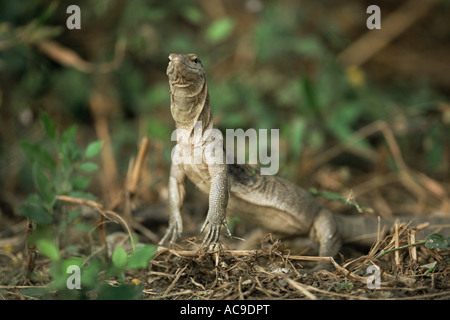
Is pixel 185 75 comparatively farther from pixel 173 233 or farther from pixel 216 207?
pixel 173 233

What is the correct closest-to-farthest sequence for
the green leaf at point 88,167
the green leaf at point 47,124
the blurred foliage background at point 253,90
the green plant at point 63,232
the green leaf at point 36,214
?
the green plant at point 63,232 < the green leaf at point 36,214 < the green leaf at point 88,167 < the green leaf at point 47,124 < the blurred foliage background at point 253,90

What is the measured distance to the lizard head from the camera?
11.5ft

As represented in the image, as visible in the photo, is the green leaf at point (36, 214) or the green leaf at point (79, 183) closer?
the green leaf at point (36, 214)

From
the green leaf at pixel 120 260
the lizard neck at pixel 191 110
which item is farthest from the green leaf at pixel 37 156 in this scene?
the green leaf at pixel 120 260

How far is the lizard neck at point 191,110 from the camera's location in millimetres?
3756

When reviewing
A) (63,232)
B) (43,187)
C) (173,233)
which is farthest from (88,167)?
(173,233)

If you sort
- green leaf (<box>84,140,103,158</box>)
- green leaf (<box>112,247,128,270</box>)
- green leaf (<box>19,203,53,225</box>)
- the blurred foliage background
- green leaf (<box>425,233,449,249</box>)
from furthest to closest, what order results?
the blurred foliage background, green leaf (<box>84,140,103,158</box>), green leaf (<box>19,203,53,225</box>), green leaf (<box>425,233,449,249</box>), green leaf (<box>112,247,128,270</box>)

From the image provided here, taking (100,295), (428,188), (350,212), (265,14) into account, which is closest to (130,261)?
(100,295)

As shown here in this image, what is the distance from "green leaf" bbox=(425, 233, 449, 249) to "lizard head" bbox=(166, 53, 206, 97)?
1.92 m

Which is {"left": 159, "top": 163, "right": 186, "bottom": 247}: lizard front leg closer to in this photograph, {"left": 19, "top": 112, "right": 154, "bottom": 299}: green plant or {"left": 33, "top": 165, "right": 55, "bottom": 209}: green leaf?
{"left": 19, "top": 112, "right": 154, "bottom": 299}: green plant

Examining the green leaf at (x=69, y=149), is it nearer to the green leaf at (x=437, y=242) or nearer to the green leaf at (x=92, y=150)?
the green leaf at (x=92, y=150)

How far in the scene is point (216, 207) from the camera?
3695mm

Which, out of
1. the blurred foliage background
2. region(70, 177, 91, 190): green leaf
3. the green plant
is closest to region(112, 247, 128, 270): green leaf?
the green plant

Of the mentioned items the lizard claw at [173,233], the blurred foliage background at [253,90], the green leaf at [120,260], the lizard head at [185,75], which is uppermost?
the blurred foliage background at [253,90]
